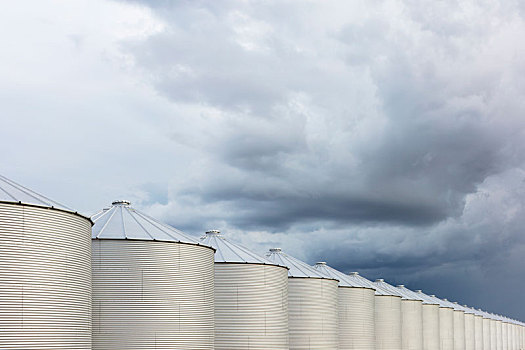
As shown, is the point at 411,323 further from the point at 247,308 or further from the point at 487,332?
the point at 487,332

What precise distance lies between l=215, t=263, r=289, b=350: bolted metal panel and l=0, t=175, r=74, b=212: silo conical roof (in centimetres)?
1575

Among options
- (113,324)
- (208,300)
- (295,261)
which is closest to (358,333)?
(295,261)

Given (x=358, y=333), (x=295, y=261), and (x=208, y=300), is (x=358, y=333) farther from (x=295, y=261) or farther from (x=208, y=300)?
(x=208, y=300)

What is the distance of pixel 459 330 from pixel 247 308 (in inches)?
2752

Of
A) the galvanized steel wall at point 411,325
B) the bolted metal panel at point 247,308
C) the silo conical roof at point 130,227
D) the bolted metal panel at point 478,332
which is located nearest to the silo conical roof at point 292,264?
the bolted metal panel at point 247,308

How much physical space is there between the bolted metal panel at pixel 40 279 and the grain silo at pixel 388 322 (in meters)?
40.8

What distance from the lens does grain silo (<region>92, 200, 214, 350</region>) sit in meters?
33.2

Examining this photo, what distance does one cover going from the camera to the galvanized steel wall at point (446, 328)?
91.4 meters

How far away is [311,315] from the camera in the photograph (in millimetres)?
49344

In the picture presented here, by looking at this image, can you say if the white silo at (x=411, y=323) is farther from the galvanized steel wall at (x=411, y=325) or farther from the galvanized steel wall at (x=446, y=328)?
the galvanized steel wall at (x=446, y=328)

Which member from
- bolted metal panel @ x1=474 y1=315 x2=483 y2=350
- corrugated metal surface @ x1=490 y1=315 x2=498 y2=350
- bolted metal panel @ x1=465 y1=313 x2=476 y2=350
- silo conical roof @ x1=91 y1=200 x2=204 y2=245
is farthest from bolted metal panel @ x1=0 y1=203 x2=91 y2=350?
corrugated metal surface @ x1=490 y1=315 x2=498 y2=350

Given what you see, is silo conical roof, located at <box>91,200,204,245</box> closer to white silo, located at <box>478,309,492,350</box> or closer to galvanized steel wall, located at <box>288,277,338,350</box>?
galvanized steel wall, located at <box>288,277,338,350</box>

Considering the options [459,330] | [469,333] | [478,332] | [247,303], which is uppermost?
[247,303]

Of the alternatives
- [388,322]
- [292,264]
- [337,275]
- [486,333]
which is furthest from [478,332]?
[292,264]
